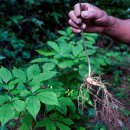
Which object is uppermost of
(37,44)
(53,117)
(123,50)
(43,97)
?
(43,97)

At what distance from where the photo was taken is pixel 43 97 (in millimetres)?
1680

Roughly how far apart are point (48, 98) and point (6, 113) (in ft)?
0.78

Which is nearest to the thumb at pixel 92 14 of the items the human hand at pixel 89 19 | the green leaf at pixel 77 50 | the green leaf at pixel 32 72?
the human hand at pixel 89 19

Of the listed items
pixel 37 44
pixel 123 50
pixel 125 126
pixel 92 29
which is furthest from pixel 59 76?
pixel 123 50

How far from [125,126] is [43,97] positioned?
1167mm

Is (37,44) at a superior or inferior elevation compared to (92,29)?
inferior

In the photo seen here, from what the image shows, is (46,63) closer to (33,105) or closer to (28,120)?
(28,120)

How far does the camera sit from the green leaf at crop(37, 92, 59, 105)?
166cm

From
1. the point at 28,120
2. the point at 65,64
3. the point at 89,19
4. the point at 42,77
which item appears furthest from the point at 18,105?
the point at 89,19

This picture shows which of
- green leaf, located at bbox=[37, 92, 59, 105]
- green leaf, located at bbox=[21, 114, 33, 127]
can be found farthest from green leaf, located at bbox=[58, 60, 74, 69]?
green leaf, located at bbox=[37, 92, 59, 105]

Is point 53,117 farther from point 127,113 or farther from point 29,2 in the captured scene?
point 29,2

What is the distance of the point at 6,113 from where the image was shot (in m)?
1.61

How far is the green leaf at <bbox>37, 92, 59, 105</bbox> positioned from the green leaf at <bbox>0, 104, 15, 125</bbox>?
0.17 meters

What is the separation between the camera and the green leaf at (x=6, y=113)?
159cm
